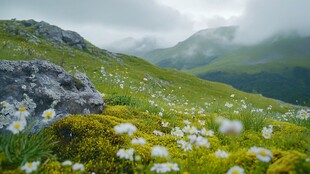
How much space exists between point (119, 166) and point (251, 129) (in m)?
4.73

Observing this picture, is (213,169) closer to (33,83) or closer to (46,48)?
(33,83)

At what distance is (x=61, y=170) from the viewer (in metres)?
4.69

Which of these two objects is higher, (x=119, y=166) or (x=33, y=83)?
(x=33, y=83)

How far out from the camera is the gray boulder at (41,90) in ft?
22.1

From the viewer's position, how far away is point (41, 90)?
721 centimetres

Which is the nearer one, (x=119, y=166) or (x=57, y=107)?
(x=119, y=166)

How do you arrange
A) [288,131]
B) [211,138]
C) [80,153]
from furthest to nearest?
[288,131] < [211,138] < [80,153]

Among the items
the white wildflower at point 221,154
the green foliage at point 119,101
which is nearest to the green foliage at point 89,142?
the white wildflower at point 221,154

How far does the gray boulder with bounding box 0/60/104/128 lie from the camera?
6730mm

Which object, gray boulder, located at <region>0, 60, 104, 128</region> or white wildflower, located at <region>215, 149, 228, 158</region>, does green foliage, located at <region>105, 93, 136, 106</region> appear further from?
white wildflower, located at <region>215, 149, 228, 158</region>

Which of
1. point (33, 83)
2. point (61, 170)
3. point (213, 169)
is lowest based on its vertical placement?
point (61, 170)

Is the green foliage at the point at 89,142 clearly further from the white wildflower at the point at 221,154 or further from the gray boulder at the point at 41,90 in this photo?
the white wildflower at the point at 221,154

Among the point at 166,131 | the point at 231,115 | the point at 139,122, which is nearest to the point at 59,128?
the point at 139,122

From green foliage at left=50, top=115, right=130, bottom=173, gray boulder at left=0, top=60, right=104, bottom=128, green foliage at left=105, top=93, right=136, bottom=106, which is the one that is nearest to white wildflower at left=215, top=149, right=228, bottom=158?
green foliage at left=50, top=115, right=130, bottom=173
